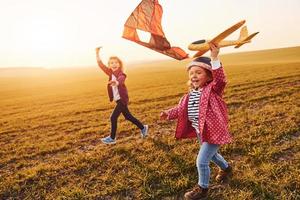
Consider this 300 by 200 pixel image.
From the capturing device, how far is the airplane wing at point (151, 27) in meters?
4.46

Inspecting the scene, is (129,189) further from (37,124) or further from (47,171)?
(37,124)

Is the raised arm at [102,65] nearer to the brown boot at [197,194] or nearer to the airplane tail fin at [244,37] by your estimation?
the brown boot at [197,194]

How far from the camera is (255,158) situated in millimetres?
6504

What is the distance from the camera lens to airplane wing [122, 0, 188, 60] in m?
4.46

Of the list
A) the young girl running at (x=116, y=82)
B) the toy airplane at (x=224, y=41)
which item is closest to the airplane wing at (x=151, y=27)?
the toy airplane at (x=224, y=41)

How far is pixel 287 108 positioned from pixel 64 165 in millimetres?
8009

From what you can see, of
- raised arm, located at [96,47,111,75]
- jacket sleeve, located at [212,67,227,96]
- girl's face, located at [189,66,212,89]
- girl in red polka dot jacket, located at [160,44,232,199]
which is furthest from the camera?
raised arm, located at [96,47,111,75]

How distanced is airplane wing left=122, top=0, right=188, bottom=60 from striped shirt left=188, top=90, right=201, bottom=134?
0.92 metres

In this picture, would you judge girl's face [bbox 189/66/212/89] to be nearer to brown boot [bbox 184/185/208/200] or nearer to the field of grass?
brown boot [bbox 184/185/208/200]

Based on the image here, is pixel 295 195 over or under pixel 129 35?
under

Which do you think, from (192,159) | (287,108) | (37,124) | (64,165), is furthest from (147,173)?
(37,124)

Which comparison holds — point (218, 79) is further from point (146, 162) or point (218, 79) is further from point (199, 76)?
point (146, 162)

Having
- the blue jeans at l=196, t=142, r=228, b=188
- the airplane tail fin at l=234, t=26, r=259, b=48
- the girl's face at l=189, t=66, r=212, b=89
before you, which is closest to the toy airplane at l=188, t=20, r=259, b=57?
the airplane tail fin at l=234, t=26, r=259, b=48

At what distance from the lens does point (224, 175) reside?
18.7 feet
